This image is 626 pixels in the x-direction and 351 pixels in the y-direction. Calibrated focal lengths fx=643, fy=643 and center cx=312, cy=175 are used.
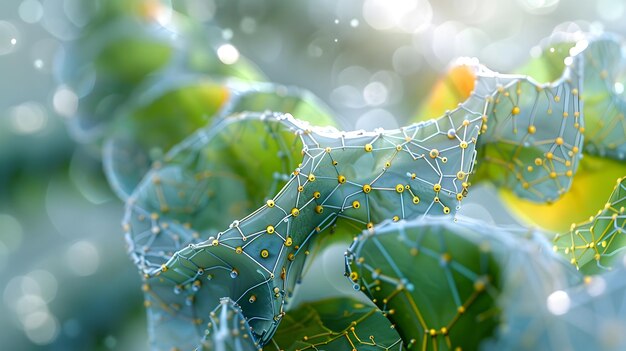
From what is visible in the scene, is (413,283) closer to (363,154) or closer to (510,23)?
(363,154)

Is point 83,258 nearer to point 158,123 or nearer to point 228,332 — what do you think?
point 158,123

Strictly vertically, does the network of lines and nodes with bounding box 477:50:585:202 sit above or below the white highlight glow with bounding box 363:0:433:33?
below

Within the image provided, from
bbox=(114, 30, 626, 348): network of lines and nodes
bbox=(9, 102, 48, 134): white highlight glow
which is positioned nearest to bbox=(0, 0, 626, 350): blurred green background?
bbox=(9, 102, 48, 134): white highlight glow

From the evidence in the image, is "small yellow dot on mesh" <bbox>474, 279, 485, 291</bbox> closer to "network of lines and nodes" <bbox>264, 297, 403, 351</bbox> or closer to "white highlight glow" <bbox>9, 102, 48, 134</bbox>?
"network of lines and nodes" <bbox>264, 297, 403, 351</bbox>

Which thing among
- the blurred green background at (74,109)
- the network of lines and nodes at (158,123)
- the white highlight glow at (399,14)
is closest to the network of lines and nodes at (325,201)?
the network of lines and nodes at (158,123)

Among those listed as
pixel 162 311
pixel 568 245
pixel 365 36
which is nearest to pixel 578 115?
pixel 568 245

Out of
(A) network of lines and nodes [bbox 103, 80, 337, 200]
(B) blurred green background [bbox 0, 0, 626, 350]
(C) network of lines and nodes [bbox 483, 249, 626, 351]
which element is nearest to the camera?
(C) network of lines and nodes [bbox 483, 249, 626, 351]
